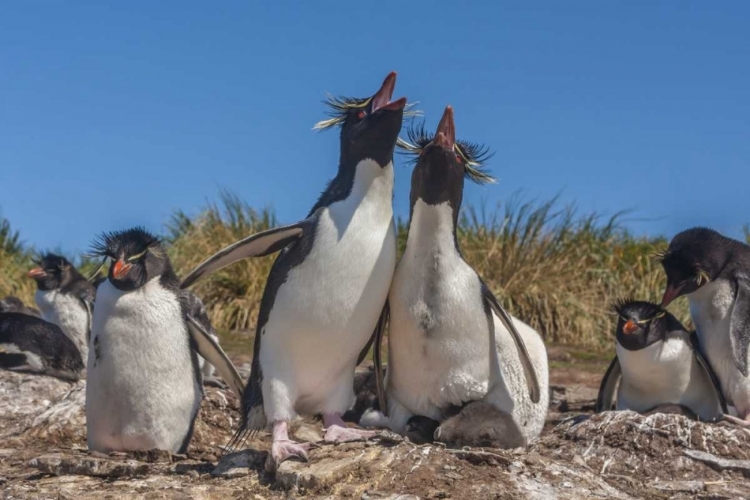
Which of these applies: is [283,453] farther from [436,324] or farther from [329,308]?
[436,324]

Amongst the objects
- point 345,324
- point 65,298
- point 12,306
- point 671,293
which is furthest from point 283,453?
point 12,306

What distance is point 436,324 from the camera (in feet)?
17.5

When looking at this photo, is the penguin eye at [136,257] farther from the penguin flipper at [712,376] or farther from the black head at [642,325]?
the penguin flipper at [712,376]

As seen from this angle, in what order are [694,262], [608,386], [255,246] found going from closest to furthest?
[255,246] < [694,262] < [608,386]

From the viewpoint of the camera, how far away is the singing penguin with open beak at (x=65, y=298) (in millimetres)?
11125

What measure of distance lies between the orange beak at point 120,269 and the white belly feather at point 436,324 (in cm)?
149

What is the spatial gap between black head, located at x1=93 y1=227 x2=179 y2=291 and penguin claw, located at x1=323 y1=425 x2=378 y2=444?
1.45 m

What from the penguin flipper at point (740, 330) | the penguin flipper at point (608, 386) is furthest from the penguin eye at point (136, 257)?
the penguin flipper at point (740, 330)

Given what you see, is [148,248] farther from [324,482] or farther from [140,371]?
[324,482]

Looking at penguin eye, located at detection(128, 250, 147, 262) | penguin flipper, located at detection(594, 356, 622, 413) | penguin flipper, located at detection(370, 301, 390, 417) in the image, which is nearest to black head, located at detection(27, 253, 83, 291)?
penguin eye, located at detection(128, 250, 147, 262)

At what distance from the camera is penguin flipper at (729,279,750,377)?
262 inches

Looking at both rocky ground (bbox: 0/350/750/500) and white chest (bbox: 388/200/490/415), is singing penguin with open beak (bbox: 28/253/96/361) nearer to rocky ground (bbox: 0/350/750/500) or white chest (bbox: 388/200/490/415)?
rocky ground (bbox: 0/350/750/500)

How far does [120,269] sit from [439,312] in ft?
5.89

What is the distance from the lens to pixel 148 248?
19.9 ft
